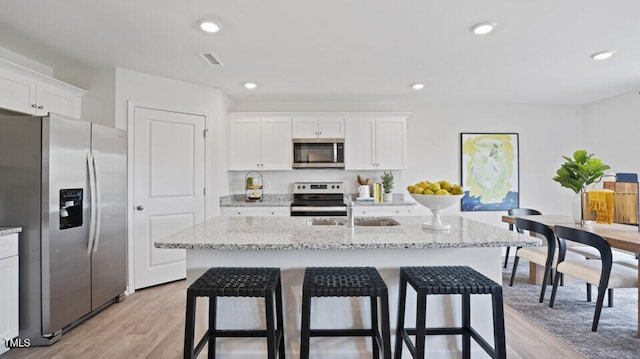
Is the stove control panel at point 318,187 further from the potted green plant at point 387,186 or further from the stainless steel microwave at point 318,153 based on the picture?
the potted green plant at point 387,186

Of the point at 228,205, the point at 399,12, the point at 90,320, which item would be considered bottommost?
the point at 90,320

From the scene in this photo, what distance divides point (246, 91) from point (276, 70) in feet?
3.11

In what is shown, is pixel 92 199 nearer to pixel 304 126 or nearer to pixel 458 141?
pixel 304 126

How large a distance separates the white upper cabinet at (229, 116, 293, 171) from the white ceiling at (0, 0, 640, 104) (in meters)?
0.56

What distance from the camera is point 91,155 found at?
2629 mm

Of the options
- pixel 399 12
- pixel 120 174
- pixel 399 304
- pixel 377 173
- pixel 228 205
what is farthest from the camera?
pixel 377 173

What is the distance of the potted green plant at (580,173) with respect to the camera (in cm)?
304

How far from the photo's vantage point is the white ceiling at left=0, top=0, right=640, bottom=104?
2115 mm

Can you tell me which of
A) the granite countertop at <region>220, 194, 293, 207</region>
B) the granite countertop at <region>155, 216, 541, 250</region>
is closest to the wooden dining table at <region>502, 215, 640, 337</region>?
the granite countertop at <region>155, 216, 541, 250</region>

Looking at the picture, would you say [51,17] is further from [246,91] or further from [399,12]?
[399,12]

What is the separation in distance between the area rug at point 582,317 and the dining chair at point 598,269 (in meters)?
0.13

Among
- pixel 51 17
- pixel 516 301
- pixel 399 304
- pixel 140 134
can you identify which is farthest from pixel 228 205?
pixel 516 301

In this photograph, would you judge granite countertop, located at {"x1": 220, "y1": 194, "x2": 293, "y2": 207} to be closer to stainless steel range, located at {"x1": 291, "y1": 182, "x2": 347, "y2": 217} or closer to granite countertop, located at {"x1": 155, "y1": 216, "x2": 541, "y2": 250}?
stainless steel range, located at {"x1": 291, "y1": 182, "x2": 347, "y2": 217}

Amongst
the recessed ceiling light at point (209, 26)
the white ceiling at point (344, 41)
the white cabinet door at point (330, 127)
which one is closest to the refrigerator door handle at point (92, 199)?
the white ceiling at point (344, 41)
